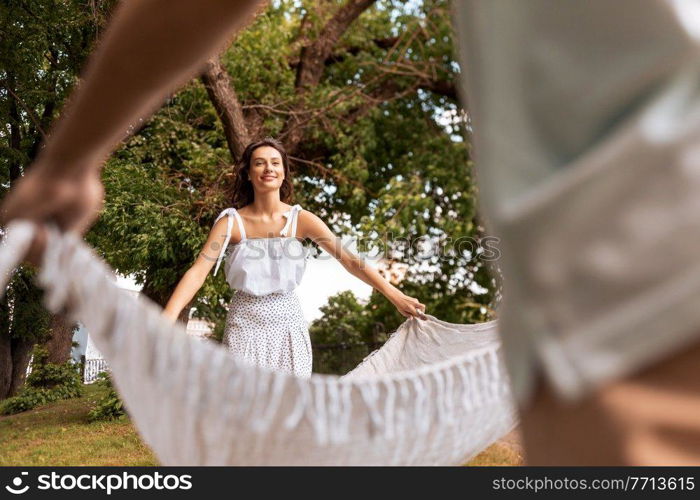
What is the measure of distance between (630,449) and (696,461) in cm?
4

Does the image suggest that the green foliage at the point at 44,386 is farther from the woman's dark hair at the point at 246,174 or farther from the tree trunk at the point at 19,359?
the woman's dark hair at the point at 246,174

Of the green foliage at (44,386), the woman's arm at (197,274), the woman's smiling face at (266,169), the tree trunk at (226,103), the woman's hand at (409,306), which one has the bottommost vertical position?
the woman's hand at (409,306)

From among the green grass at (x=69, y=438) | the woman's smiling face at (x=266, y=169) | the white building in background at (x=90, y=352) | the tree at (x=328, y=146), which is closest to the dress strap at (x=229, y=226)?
the woman's smiling face at (x=266, y=169)

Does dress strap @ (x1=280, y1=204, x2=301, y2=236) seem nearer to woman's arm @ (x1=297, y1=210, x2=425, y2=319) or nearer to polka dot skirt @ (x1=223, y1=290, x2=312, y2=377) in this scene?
woman's arm @ (x1=297, y1=210, x2=425, y2=319)

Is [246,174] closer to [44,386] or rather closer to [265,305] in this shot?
[265,305]

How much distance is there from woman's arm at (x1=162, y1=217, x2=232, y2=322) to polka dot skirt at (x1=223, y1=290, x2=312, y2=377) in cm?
23

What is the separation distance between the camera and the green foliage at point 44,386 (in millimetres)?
7598

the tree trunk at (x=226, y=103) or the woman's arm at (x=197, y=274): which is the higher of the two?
the tree trunk at (x=226, y=103)

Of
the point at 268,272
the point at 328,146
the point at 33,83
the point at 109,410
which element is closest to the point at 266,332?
the point at 268,272

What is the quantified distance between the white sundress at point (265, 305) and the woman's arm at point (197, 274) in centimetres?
4

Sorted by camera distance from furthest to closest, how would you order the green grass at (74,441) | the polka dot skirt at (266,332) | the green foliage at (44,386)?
the green foliage at (44,386), the green grass at (74,441), the polka dot skirt at (266,332)

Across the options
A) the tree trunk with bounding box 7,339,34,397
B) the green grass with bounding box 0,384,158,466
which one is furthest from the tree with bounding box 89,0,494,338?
the tree trunk with bounding box 7,339,34,397

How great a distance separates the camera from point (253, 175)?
11.3ft

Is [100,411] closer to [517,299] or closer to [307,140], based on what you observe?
[307,140]
